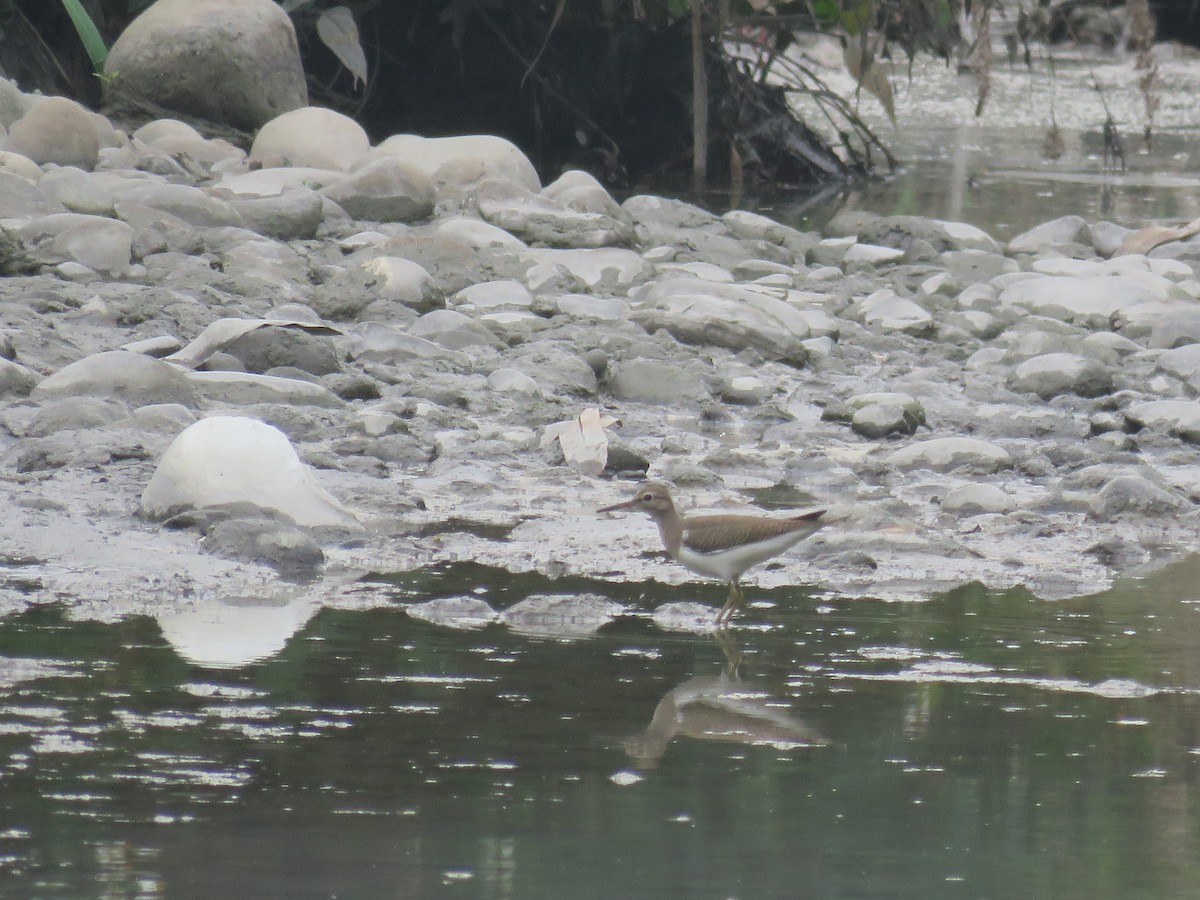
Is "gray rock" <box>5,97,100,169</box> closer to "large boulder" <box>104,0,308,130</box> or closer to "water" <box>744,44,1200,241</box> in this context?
"large boulder" <box>104,0,308,130</box>

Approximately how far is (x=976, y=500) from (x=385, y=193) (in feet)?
14.8

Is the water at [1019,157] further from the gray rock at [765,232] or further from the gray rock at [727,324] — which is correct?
the gray rock at [727,324]

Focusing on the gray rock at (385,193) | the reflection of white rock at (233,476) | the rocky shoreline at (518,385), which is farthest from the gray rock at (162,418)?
the gray rock at (385,193)

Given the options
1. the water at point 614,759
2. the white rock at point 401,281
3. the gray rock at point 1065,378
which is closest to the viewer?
the water at point 614,759

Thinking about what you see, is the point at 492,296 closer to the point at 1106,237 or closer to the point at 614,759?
the point at 1106,237

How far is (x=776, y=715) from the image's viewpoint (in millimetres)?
3322

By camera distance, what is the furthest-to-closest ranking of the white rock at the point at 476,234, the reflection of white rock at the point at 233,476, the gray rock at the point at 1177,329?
the white rock at the point at 476,234 → the gray rock at the point at 1177,329 → the reflection of white rock at the point at 233,476

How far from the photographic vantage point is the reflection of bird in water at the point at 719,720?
314 centimetres

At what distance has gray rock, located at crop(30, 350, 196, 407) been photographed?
5605 millimetres

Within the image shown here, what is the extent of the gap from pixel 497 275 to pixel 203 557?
4072 mm

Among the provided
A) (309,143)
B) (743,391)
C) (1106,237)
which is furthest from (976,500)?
(309,143)

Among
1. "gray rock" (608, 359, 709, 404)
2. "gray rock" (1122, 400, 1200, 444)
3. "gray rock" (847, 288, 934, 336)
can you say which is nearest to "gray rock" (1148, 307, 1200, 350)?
"gray rock" (847, 288, 934, 336)

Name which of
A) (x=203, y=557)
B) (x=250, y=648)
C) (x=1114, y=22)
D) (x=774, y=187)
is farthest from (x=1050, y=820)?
(x=1114, y=22)

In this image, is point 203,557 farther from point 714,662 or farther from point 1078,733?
point 1078,733
